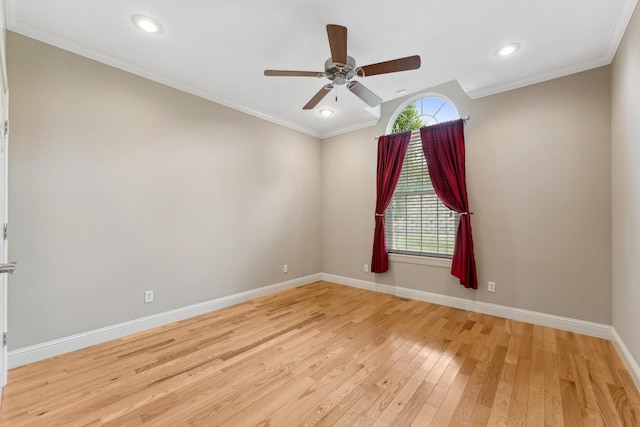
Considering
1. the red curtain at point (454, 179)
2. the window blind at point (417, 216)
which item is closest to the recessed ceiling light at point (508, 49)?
the red curtain at point (454, 179)

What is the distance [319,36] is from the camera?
2369mm

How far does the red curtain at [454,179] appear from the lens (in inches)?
132

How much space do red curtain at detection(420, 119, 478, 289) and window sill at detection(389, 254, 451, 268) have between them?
15 centimetres

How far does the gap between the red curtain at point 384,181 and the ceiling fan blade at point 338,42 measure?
83.9 inches

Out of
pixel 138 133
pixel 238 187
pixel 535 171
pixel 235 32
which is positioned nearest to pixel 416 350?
pixel 535 171

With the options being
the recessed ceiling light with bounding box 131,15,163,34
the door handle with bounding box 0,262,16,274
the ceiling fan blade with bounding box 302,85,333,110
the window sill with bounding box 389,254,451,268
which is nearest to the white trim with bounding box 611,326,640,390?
the window sill with bounding box 389,254,451,268

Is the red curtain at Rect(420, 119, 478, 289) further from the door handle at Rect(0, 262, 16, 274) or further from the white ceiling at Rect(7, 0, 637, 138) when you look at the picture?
the door handle at Rect(0, 262, 16, 274)

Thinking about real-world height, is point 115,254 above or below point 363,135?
below

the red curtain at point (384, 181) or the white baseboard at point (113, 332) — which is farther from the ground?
the red curtain at point (384, 181)

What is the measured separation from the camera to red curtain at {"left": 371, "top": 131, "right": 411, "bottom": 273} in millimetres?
4039

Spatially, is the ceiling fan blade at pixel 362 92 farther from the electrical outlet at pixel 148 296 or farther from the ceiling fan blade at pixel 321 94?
the electrical outlet at pixel 148 296

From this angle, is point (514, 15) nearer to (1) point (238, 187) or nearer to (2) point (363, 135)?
(2) point (363, 135)

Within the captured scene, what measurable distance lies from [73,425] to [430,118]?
4606mm

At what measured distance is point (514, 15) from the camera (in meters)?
2.13
